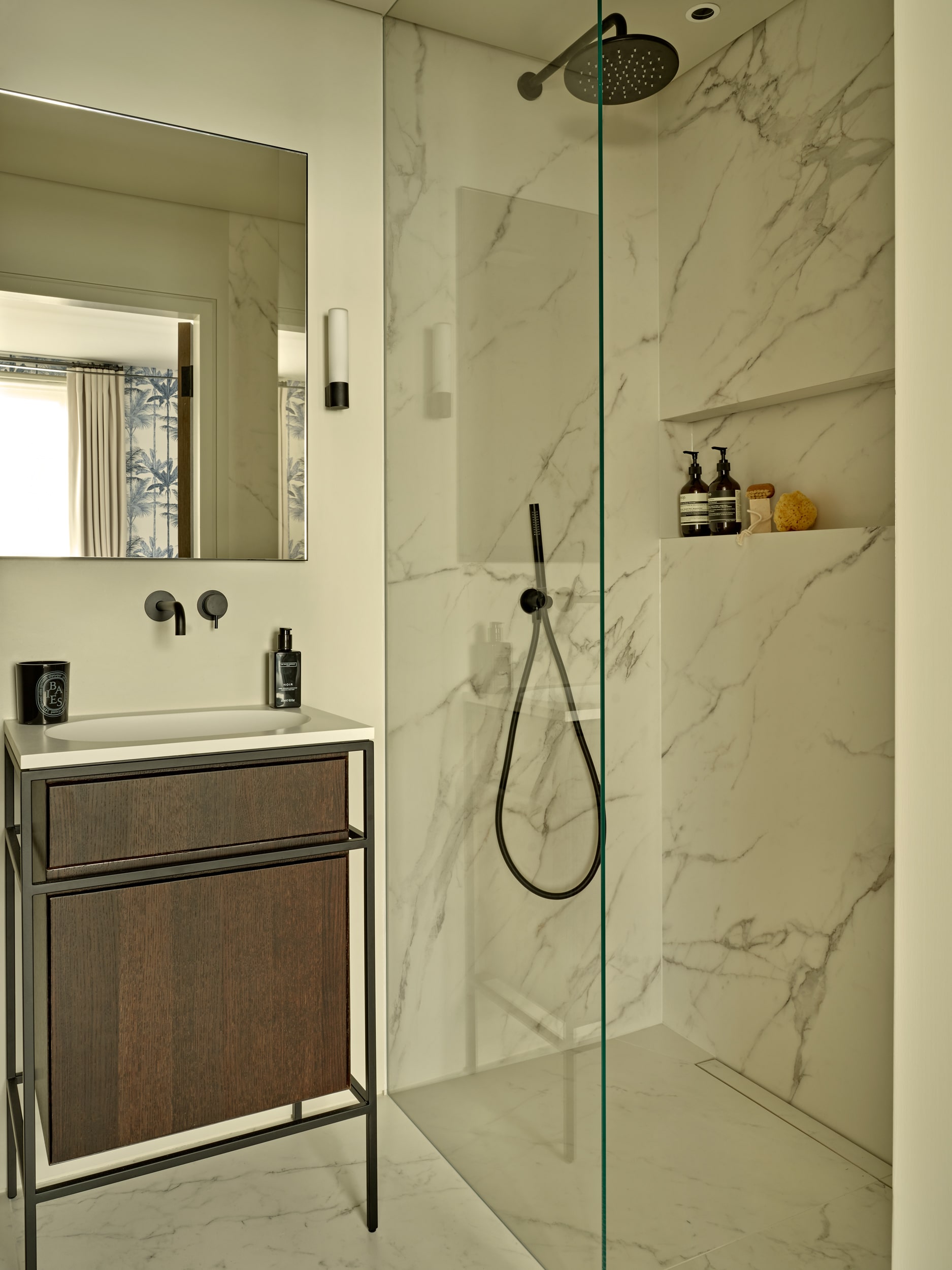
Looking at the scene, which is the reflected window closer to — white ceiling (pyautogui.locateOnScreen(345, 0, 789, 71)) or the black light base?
the black light base

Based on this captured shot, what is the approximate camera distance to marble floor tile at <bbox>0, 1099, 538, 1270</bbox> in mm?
1694

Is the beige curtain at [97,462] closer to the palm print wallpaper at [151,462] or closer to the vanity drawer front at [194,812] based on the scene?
the palm print wallpaper at [151,462]

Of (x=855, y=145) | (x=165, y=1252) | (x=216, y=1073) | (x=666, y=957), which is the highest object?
(x=855, y=145)

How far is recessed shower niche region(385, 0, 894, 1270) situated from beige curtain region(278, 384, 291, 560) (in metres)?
0.25

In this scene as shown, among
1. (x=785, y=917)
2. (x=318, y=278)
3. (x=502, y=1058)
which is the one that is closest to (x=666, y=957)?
(x=785, y=917)

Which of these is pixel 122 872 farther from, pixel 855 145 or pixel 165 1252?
pixel 855 145

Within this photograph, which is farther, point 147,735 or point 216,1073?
point 147,735

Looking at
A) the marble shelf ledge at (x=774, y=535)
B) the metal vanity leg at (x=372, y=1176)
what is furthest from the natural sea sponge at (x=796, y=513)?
the metal vanity leg at (x=372, y=1176)

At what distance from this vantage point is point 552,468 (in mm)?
1495

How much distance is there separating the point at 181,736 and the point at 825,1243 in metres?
1.58

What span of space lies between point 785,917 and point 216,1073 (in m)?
1.36

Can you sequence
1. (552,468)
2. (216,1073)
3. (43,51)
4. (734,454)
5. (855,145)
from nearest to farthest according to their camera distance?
(552,468)
(216,1073)
(43,51)
(855,145)
(734,454)

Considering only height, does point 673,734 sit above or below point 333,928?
above

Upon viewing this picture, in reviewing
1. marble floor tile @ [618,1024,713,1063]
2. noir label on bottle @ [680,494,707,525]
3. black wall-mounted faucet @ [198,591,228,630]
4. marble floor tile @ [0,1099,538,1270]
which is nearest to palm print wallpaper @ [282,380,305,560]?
black wall-mounted faucet @ [198,591,228,630]
